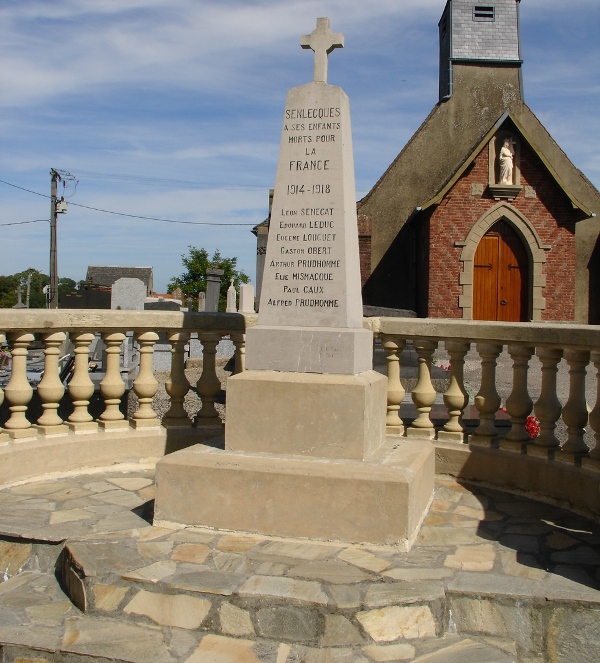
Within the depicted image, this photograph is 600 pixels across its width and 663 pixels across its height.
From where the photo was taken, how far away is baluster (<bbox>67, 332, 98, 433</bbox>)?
530cm

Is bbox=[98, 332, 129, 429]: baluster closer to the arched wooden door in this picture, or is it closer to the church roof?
the church roof

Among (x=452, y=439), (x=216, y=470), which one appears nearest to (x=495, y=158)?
(x=452, y=439)

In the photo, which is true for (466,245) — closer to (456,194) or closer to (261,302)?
(456,194)

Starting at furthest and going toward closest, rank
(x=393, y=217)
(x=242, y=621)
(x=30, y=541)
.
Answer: (x=393, y=217)
(x=30, y=541)
(x=242, y=621)

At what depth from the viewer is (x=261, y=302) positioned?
464 cm

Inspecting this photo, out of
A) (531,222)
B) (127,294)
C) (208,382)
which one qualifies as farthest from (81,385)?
(531,222)

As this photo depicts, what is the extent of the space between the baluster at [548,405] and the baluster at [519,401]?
14cm

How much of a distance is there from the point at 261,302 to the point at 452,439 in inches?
73.8

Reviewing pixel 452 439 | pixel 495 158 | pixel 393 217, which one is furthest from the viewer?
pixel 393 217

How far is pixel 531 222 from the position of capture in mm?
20109

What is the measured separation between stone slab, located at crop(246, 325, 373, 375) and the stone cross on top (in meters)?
1.58

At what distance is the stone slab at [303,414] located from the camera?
418 centimetres

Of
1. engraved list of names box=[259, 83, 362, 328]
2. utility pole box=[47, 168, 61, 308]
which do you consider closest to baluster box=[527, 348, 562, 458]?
engraved list of names box=[259, 83, 362, 328]

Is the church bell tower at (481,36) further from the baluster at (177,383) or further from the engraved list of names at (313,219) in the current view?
the engraved list of names at (313,219)
